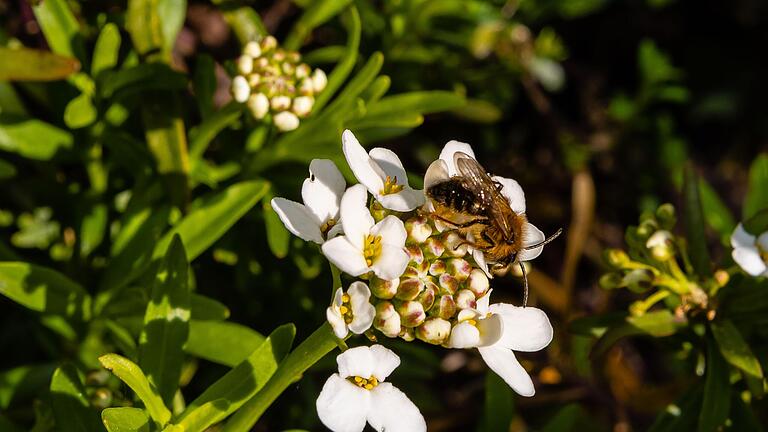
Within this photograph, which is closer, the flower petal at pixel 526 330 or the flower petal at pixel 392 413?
the flower petal at pixel 392 413

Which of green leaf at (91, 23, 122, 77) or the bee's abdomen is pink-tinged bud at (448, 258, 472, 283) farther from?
green leaf at (91, 23, 122, 77)

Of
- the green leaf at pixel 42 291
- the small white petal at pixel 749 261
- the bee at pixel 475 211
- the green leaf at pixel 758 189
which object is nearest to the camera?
the bee at pixel 475 211

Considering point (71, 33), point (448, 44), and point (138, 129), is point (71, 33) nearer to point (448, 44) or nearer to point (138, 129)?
point (138, 129)

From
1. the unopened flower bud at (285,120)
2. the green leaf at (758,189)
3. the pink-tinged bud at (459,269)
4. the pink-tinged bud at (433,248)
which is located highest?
the pink-tinged bud at (433,248)

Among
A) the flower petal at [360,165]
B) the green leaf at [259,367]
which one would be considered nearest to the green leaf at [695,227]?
the flower petal at [360,165]

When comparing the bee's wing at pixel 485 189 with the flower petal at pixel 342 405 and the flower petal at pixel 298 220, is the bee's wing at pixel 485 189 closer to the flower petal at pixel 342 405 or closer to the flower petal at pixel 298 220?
the flower petal at pixel 298 220

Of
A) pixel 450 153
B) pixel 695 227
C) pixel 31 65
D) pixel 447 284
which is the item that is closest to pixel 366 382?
pixel 447 284

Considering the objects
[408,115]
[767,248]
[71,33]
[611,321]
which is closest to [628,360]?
[611,321]
